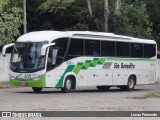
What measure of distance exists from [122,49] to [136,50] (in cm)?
151

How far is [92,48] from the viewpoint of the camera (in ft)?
99.1

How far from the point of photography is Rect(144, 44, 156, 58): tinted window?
113 feet

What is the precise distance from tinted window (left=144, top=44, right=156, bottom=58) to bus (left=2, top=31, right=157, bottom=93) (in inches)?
17.3

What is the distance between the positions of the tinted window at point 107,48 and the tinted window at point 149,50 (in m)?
3.53

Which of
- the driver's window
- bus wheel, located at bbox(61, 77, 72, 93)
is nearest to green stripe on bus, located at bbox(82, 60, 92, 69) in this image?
bus wheel, located at bbox(61, 77, 72, 93)

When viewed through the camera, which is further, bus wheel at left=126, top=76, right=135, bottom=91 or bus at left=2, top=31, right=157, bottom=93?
bus wheel at left=126, top=76, right=135, bottom=91

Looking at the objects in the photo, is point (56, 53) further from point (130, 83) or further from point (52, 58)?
point (130, 83)

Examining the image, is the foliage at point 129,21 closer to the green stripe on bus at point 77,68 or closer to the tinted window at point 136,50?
the tinted window at point 136,50

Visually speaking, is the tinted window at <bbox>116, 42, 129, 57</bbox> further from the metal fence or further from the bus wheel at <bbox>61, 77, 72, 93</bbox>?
the metal fence

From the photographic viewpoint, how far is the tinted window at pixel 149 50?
3450cm

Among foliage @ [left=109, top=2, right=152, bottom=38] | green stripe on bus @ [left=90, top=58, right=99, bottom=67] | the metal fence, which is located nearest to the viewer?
green stripe on bus @ [left=90, top=58, right=99, bottom=67]

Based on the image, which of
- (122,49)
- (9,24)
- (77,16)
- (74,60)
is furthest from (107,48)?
(77,16)

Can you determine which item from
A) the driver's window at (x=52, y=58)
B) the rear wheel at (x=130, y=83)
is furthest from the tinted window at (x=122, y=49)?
the driver's window at (x=52, y=58)

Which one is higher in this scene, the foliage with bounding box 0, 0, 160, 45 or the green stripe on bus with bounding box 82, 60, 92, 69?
the foliage with bounding box 0, 0, 160, 45
